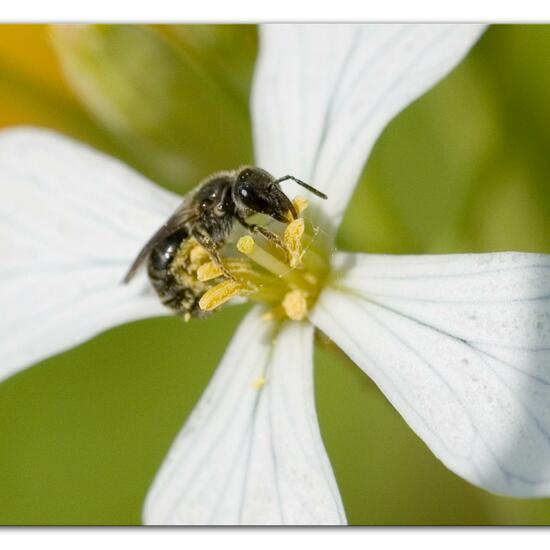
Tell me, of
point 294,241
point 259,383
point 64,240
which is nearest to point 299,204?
point 294,241

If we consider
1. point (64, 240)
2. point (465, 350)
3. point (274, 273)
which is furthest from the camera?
point (64, 240)

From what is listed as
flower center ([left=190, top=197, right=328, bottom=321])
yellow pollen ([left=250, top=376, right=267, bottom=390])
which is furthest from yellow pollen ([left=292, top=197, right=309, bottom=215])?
yellow pollen ([left=250, top=376, right=267, bottom=390])

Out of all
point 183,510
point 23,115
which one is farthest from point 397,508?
point 23,115

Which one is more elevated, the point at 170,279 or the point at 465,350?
the point at 170,279

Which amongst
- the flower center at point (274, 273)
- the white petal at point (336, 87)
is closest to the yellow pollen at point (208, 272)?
the flower center at point (274, 273)

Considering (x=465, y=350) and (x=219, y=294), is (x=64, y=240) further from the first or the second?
(x=465, y=350)

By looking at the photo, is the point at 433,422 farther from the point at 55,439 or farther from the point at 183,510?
the point at 55,439
